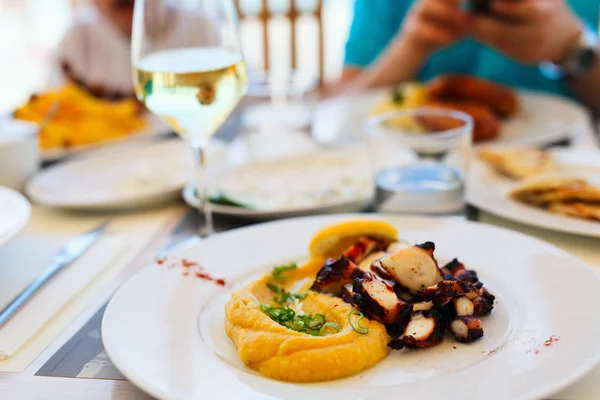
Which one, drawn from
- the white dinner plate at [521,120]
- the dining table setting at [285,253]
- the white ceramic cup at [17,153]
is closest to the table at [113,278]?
the dining table setting at [285,253]

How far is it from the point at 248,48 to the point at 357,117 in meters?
4.33

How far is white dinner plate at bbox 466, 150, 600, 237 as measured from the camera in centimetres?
103

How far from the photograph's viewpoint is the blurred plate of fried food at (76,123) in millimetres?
1691

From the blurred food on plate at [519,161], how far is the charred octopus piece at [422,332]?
2.09ft

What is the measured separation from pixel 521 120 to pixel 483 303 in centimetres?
117

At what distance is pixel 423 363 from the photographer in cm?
67

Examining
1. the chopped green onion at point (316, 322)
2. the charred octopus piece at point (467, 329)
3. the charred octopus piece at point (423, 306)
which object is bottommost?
the chopped green onion at point (316, 322)

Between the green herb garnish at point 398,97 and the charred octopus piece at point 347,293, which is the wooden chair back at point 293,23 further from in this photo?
the charred octopus piece at point 347,293

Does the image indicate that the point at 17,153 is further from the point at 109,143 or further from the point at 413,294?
the point at 413,294

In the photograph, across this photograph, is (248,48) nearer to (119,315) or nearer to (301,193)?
(301,193)

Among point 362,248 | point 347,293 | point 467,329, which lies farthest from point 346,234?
point 467,329

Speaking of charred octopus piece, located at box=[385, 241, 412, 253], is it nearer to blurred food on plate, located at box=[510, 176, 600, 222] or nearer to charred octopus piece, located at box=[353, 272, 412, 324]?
charred octopus piece, located at box=[353, 272, 412, 324]

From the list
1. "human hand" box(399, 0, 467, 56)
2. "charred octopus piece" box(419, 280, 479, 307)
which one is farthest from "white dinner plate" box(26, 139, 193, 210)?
"human hand" box(399, 0, 467, 56)

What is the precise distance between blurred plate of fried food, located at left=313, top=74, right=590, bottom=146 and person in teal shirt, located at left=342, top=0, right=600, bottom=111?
0.63 ft
